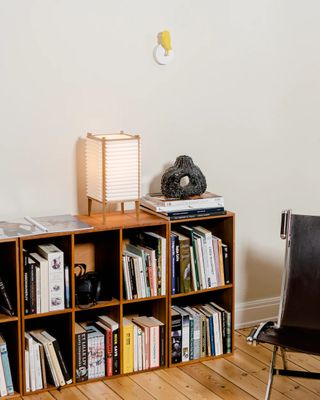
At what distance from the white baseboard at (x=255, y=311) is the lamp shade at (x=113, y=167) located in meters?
1.12

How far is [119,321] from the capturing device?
12.3 feet

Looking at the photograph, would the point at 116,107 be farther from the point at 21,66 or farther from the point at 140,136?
the point at 21,66

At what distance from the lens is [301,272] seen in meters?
3.71

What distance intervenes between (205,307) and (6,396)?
1.15m

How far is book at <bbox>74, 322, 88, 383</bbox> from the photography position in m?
3.66

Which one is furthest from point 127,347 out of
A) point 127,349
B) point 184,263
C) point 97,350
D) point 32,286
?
point 32,286

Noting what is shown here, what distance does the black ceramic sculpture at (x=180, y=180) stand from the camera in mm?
3855

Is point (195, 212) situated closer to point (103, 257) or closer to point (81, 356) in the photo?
point (103, 257)

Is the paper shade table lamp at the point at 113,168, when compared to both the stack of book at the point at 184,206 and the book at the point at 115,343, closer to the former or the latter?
the stack of book at the point at 184,206

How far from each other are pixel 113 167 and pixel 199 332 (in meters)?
1.00

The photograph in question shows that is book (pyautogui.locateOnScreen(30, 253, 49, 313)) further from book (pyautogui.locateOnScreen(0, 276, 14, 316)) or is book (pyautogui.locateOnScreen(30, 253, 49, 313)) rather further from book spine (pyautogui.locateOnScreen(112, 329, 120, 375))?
book spine (pyautogui.locateOnScreen(112, 329, 120, 375))

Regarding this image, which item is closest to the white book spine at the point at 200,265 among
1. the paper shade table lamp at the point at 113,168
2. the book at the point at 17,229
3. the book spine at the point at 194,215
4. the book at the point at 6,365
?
the book spine at the point at 194,215

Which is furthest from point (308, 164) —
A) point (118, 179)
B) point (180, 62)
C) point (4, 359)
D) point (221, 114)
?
point (4, 359)

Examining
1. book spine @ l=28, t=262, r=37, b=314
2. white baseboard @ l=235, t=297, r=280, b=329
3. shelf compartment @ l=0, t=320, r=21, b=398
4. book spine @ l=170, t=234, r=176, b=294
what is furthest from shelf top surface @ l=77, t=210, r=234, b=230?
white baseboard @ l=235, t=297, r=280, b=329
